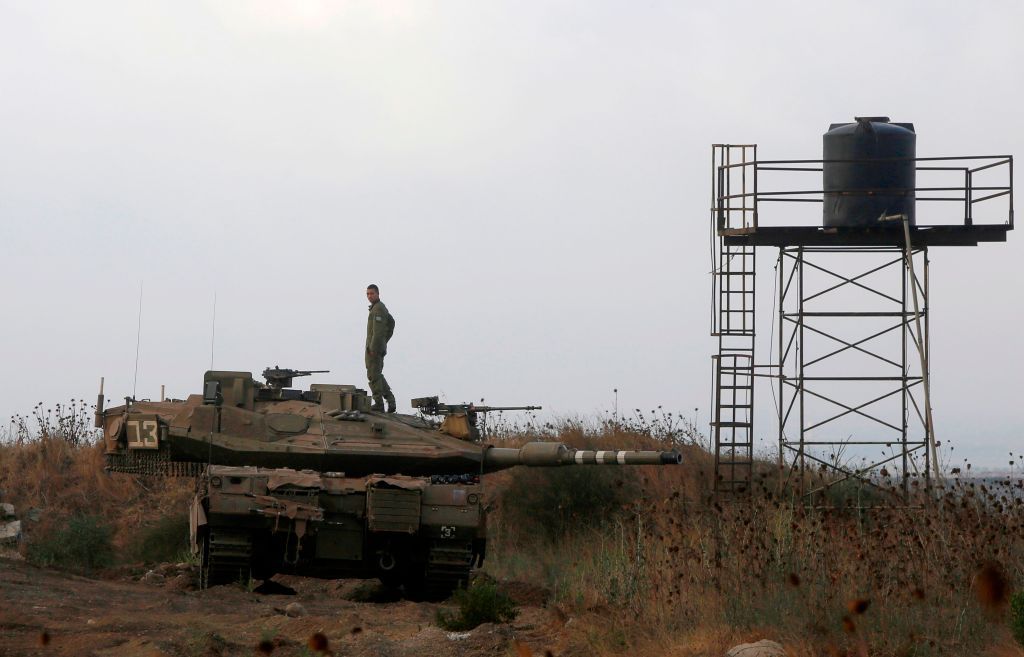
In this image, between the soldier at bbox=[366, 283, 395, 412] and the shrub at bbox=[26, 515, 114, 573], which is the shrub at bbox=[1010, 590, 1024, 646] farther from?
the shrub at bbox=[26, 515, 114, 573]

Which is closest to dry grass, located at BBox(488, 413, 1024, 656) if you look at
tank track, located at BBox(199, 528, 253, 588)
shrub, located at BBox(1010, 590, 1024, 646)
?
shrub, located at BBox(1010, 590, 1024, 646)

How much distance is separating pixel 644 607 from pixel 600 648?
0.77m

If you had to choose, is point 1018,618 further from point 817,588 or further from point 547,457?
point 547,457

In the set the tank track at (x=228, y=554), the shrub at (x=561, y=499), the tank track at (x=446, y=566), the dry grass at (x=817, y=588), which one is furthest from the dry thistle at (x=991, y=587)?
the shrub at (x=561, y=499)

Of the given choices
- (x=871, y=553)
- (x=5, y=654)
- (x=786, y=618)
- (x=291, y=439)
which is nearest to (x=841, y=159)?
(x=291, y=439)

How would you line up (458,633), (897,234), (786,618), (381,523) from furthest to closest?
(897,234), (381,523), (458,633), (786,618)

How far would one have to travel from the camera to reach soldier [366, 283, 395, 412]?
16.8 metres

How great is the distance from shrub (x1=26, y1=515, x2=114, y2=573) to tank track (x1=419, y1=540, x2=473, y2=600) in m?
7.14

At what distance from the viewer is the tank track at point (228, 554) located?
13258 millimetres

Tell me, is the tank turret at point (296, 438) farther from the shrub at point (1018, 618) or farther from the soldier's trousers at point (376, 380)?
the shrub at point (1018, 618)

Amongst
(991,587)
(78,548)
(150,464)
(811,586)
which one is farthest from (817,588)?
(78,548)

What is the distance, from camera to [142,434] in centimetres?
1516

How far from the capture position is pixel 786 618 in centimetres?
853

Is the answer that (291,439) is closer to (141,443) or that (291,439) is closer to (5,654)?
(141,443)
